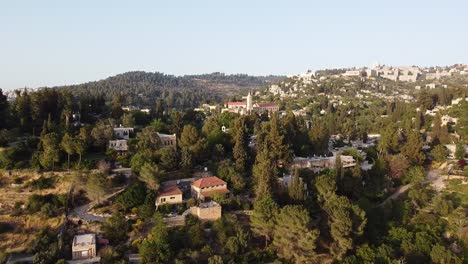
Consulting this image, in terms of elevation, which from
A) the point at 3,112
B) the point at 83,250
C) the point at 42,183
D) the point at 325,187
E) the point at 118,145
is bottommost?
the point at 83,250

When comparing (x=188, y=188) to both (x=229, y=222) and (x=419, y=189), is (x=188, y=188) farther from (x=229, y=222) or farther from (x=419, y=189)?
(x=419, y=189)

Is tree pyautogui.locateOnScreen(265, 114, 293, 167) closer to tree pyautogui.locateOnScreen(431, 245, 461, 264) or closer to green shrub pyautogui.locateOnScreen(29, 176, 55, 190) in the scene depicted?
tree pyautogui.locateOnScreen(431, 245, 461, 264)

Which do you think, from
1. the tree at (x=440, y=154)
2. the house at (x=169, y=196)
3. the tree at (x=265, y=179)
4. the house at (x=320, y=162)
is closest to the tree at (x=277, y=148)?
the house at (x=320, y=162)

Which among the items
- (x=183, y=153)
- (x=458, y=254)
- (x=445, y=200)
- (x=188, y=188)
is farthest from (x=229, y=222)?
(x=445, y=200)

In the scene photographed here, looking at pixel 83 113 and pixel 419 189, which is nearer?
pixel 419 189

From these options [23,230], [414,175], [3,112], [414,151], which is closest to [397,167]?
[414,175]

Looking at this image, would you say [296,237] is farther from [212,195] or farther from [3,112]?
[3,112]

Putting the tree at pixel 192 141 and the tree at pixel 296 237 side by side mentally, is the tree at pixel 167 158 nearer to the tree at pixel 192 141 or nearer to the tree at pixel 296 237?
the tree at pixel 192 141
